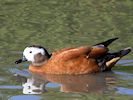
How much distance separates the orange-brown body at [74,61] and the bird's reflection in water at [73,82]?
→ 0.46 ft

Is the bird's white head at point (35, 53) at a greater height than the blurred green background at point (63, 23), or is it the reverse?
the blurred green background at point (63, 23)

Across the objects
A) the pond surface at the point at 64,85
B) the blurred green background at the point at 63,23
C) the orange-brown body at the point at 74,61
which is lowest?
the pond surface at the point at 64,85

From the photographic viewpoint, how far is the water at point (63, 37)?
11.7 meters

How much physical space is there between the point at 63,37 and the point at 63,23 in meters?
1.47

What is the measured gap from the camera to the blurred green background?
A: 15.1 m

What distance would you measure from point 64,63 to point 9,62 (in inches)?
50.4

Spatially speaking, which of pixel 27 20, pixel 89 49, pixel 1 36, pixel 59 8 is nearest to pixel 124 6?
A: pixel 59 8

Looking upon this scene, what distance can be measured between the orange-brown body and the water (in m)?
0.18

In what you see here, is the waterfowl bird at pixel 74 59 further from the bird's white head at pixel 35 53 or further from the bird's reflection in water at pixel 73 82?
the bird's reflection in water at pixel 73 82

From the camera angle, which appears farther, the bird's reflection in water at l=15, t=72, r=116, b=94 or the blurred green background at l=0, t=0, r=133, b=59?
the blurred green background at l=0, t=0, r=133, b=59

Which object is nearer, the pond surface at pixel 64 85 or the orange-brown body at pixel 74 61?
the pond surface at pixel 64 85

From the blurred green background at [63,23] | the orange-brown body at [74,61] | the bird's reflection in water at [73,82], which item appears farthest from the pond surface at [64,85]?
the blurred green background at [63,23]

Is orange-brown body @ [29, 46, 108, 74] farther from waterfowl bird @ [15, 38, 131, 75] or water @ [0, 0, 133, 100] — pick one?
water @ [0, 0, 133, 100]

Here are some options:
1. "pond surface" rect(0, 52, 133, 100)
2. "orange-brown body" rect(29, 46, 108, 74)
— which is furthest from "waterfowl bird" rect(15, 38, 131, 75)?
"pond surface" rect(0, 52, 133, 100)
